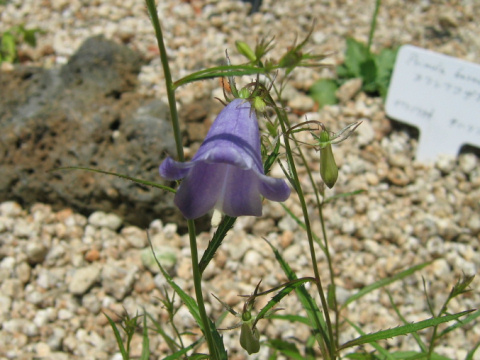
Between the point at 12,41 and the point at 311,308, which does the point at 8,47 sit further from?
the point at 311,308

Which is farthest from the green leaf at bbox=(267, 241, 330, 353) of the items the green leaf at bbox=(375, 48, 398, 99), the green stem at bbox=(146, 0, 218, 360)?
the green leaf at bbox=(375, 48, 398, 99)

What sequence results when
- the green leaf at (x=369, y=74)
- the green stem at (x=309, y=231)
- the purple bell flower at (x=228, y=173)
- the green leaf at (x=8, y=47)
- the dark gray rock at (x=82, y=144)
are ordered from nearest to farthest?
the purple bell flower at (x=228, y=173), the green stem at (x=309, y=231), the dark gray rock at (x=82, y=144), the green leaf at (x=369, y=74), the green leaf at (x=8, y=47)

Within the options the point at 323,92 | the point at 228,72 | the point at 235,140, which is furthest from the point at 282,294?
the point at 323,92

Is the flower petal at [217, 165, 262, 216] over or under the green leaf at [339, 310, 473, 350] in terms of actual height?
over

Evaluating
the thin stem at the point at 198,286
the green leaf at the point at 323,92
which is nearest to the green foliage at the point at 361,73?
the green leaf at the point at 323,92

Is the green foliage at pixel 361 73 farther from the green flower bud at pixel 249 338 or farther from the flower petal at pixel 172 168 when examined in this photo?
the flower petal at pixel 172 168

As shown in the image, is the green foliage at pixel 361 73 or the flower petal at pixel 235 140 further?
the green foliage at pixel 361 73

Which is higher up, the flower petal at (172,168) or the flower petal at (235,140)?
the flower petal at (235,140)

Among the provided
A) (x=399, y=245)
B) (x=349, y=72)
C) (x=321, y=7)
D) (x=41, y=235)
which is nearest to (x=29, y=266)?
(x=41, y=235)

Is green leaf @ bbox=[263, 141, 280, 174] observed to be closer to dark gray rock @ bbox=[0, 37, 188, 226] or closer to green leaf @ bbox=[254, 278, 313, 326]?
green leaf @ bbox=[254, 278, 313, 326]
